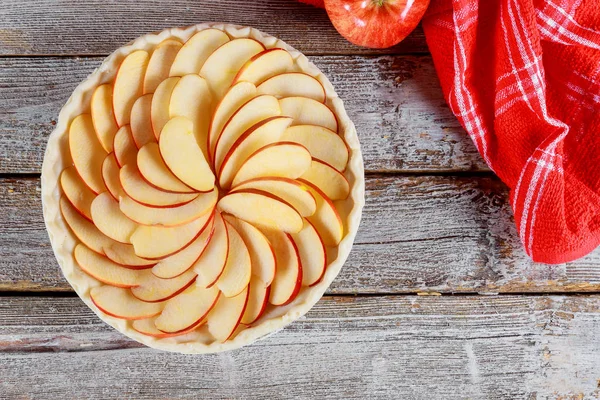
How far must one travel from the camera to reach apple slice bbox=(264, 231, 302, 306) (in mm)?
859

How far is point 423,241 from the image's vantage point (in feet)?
3.58

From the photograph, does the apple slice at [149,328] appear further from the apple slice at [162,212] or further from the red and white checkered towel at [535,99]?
the red and white checkered towel at [535,99]

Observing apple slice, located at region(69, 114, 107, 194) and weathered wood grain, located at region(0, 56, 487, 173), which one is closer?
apple slice, located at region(69, 114, 107, 194)

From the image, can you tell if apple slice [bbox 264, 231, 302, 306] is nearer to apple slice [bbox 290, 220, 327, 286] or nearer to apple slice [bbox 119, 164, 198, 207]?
apple slice [bbox 290, 220, 327, 286]

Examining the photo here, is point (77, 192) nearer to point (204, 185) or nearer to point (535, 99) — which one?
point (204, 185)

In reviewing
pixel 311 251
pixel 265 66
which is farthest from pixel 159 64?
pixel 311 251

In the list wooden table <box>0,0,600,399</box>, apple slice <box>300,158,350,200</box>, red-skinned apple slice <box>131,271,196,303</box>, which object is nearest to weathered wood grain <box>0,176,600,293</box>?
wooden table <box>0,0,600,399</box>

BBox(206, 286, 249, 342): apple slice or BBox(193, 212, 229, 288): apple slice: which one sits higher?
BBox(193, 212, 229, 288): apple slice

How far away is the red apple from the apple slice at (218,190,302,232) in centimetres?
35

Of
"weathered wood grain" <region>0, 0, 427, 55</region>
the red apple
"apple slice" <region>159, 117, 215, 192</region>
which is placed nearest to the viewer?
"apple slice" <region>159, 117, 215, 192</region>

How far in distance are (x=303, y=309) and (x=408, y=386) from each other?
37cm

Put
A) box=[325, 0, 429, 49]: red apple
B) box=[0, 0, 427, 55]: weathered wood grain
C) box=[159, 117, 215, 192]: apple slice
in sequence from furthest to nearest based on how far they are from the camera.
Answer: box=[0, 0, 427, 55]: weathered wood grain < box=[325, 0, 429, 49]: red apple < box=[159, 117, 215, 192]: apple slice

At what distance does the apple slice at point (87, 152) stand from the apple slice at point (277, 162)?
0.72 ft

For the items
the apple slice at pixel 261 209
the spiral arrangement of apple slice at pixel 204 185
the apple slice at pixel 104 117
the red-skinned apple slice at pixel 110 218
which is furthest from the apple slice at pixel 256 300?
the apple slice at pixel 104 117
